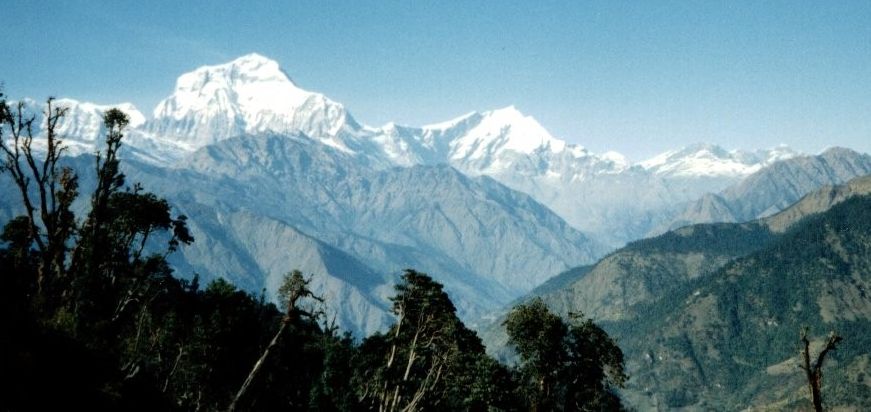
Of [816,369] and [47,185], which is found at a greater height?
[47,185]

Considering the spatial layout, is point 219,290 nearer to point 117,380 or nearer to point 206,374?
point 206,374

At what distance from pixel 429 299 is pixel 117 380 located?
32.3 meters

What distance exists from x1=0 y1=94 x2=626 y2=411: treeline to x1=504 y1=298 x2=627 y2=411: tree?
0.15 meters

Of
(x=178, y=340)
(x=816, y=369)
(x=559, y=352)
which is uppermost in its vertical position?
(x=816, y=369)

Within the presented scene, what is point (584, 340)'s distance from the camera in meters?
72.8

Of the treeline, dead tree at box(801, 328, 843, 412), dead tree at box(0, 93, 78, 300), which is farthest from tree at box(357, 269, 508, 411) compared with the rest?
dead tree at box(801, 328, 843, 412)

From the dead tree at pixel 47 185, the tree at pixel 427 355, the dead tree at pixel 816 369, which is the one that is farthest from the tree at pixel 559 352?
the dead tree at pixel 47 185

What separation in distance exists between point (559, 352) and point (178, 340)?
1786 inches

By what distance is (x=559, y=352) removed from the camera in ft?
236

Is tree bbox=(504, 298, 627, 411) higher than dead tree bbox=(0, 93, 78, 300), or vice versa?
dead tree bbox=(0, 93, 78, 300)

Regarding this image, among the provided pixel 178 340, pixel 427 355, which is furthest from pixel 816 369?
pixel 178 340

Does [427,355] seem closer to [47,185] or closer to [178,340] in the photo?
[178,340]

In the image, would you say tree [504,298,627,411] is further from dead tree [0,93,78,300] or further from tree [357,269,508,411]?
dead tree [0,93,78,300]

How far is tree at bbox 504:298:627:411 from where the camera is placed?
71.4 meters
